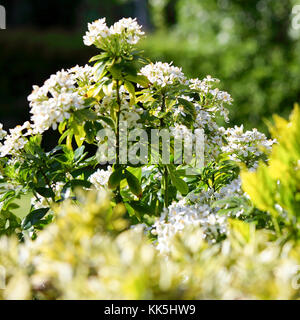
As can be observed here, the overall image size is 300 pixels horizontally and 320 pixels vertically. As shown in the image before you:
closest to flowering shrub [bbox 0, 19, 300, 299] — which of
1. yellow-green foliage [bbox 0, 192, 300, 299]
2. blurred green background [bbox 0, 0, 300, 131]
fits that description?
yellow-green foliage [bbox 0, 192, 300, 299]

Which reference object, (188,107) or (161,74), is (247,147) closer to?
(188,107)

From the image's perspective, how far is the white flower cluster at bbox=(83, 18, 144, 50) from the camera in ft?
5.77

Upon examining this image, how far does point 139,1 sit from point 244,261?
723 inches

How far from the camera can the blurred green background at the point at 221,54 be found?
6891mm

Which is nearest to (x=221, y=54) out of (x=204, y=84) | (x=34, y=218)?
(x=204, y=84)

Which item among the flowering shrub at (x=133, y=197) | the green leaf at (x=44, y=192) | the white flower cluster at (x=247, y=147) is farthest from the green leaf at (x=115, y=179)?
the white flower cluster at (x=247, y=147)

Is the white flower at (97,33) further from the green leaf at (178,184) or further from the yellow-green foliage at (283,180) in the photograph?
the yellow-green foliage at (283,180)

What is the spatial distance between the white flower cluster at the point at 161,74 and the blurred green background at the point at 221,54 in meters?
5.08

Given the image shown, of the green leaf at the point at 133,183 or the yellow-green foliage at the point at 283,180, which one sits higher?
the green leaf at the point at 133,183

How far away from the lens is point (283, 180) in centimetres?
145

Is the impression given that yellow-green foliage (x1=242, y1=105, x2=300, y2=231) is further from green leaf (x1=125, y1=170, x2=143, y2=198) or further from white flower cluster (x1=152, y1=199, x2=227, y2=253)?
green leaf (x1=125, y1=170, x2=143, y2=198)

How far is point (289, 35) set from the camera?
7277mm
